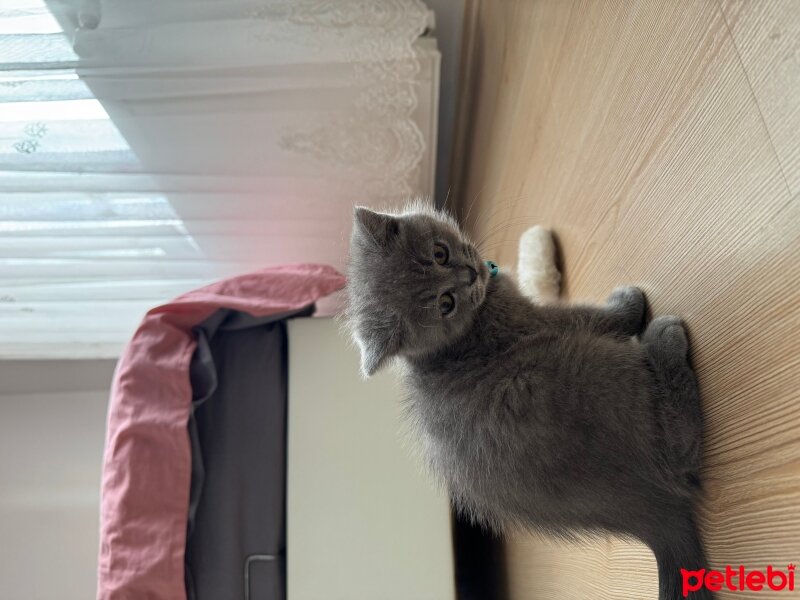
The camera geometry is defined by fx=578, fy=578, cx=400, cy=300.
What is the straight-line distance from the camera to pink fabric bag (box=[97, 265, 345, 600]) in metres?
1.37

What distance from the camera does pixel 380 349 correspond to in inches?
36.4

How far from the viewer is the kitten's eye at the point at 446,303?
3.06 ft

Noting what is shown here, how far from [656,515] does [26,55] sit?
1591 millimetres

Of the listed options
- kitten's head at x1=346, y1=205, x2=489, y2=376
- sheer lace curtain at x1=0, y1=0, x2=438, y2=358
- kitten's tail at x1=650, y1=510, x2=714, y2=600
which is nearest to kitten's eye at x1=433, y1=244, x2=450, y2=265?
kitten's head at x1=346, y1=205, x2=489, y2=376

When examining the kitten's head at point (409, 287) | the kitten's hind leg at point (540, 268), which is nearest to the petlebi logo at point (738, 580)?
the kitten's head at point (409, 287)

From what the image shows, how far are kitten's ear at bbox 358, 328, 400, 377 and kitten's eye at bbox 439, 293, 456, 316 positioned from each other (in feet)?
0.27

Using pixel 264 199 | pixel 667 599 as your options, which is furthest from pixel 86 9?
pixel 667 599

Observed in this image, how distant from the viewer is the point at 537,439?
29.6 inches

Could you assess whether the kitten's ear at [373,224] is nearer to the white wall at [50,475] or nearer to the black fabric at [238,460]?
the black fabric at [238,460]

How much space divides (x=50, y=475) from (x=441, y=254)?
2.11 m

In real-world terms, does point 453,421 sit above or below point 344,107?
below

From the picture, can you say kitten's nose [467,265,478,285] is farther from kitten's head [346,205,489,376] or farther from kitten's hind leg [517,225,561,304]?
kitten's hind leg [517,225,561,304]

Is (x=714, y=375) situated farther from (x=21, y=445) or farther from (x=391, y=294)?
(x=21, y=445)

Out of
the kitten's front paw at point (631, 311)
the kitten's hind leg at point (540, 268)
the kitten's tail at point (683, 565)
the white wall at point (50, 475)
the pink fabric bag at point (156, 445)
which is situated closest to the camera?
the kitten's tail at point (683, 565)
